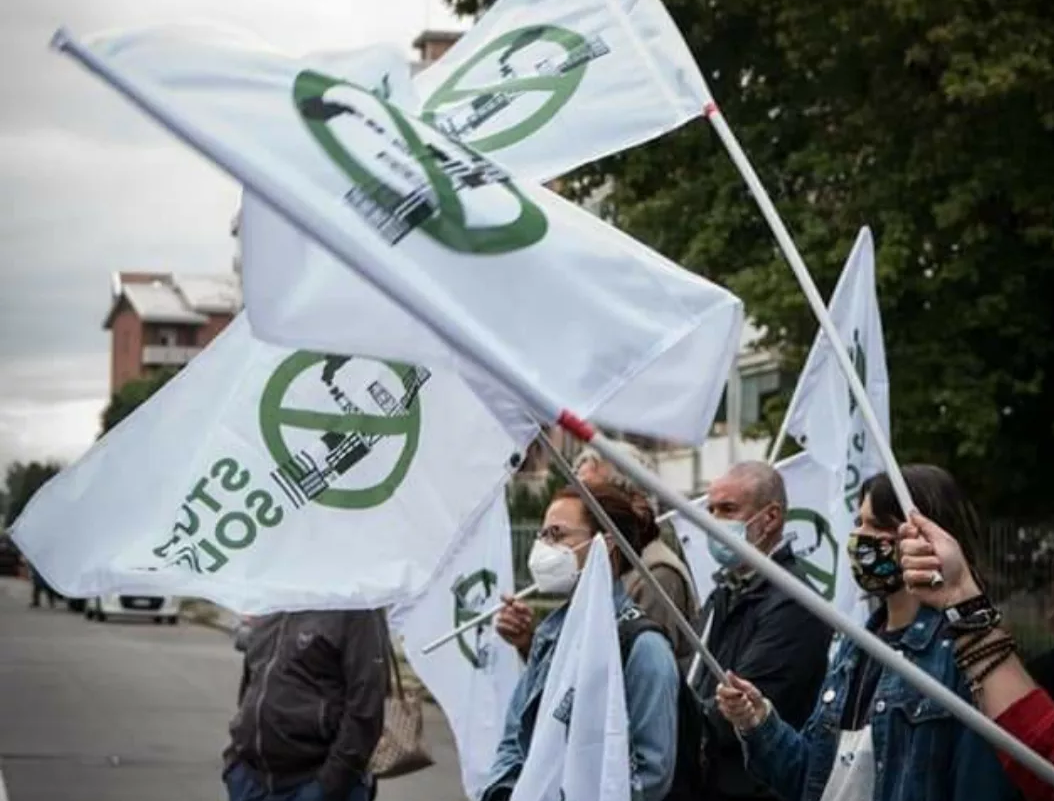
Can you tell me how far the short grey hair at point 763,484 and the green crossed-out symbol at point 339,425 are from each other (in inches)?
56.7

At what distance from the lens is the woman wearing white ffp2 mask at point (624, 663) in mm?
6035

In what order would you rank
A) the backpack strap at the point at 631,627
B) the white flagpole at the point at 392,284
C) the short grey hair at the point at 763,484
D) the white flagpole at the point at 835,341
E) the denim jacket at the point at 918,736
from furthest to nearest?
1. the short grey hair at the point at 763,484
2. the backpack strap at the point at 631,627
3. the white flagpole at the point at 835,341
4. the denim jacket at the point at 918,736
5. the white flagpole at the point at 392,284

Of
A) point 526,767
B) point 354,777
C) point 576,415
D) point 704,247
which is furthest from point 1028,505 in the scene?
point 576,415

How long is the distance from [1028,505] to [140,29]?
22.9 m

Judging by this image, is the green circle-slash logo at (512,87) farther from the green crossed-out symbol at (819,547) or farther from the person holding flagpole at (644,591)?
the green crossed-out symbol at (819,547)

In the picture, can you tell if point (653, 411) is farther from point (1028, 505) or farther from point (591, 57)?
point (1028, 505)

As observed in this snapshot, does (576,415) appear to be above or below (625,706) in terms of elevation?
above

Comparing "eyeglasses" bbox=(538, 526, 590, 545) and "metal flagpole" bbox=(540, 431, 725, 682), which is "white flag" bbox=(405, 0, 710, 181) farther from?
"metal flagpole" bbox=(540, 431, 725, 682)

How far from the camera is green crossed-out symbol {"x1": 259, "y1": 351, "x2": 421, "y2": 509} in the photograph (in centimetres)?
661

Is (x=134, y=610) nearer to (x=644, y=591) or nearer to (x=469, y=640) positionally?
(x=469, y=640)

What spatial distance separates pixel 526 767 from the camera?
6145 mm

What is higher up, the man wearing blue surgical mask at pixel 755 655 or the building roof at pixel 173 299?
the man wearing blue surgical mask at pixel 755 655

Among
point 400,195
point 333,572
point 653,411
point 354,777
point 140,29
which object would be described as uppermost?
point 140,29

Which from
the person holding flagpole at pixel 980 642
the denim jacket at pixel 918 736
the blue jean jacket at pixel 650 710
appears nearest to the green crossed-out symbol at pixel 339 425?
the blue jean jacket at pixel 650 710
